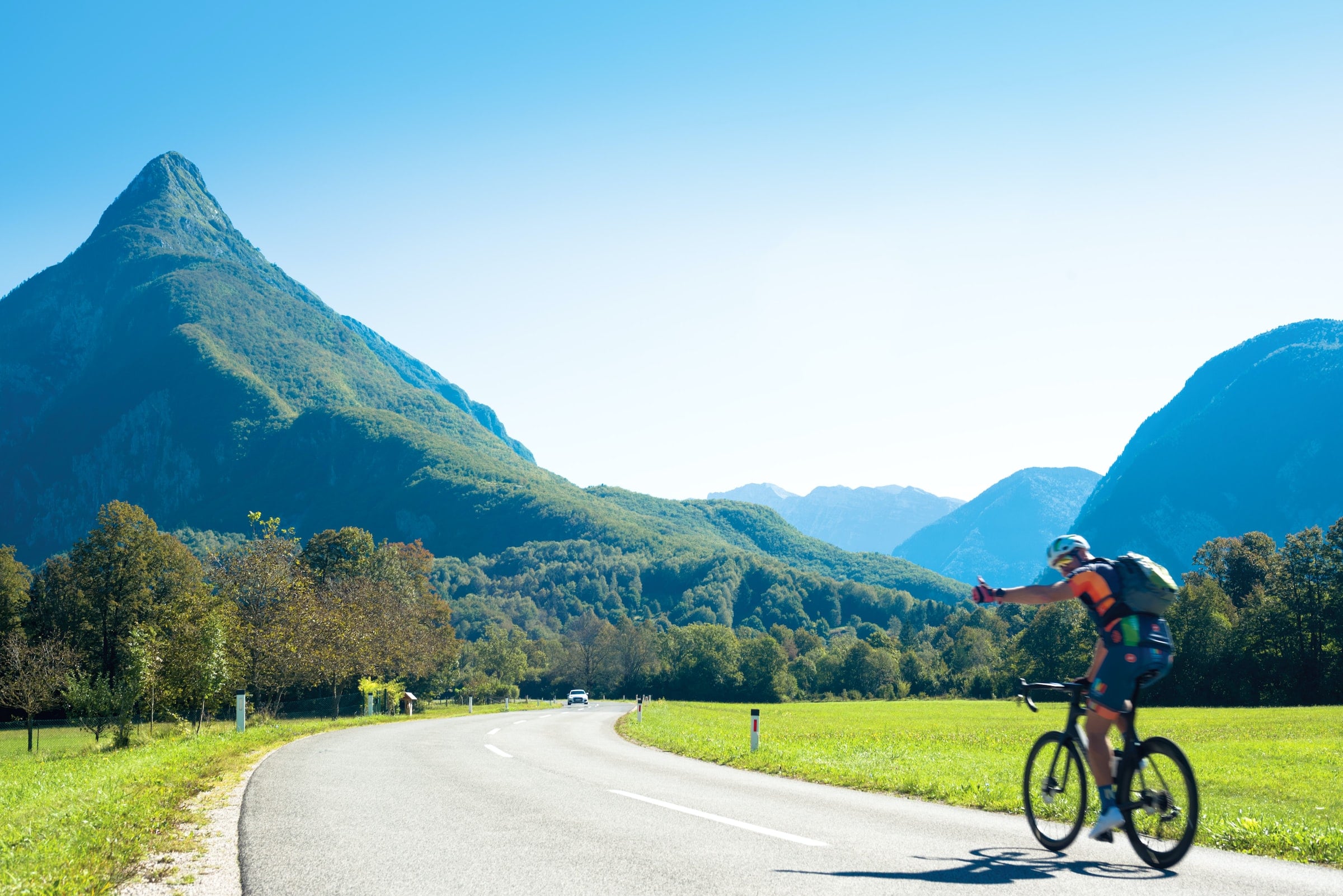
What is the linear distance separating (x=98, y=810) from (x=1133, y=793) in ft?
31.1

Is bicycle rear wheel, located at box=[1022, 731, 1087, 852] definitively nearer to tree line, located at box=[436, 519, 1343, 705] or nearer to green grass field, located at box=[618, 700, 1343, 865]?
green grass field, located at box=[618, 700, 1343, 865]

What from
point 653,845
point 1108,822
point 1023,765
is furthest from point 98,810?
point 1023,765

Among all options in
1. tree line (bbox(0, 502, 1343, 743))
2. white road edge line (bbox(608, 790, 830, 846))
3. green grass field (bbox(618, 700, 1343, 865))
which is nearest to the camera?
white road edge line (bbox(608, 790, 830, 846))

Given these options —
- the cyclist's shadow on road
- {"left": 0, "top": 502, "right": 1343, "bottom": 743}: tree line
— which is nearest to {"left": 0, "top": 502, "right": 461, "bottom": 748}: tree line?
{"left": 0, "top": 502, "right": 1343, "bottom": 743}: tree line

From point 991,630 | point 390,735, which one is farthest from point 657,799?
point 991,630

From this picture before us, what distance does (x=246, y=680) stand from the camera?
1516 inches

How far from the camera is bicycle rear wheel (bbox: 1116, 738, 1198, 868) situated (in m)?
5.87

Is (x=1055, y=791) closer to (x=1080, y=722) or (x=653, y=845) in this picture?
(x=1080, y=722)

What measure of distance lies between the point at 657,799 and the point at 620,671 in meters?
135

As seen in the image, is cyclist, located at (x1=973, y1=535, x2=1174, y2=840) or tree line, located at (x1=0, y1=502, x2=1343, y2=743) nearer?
cyclist, located at (x1=973, y1=535, x2=1174, y2=840)

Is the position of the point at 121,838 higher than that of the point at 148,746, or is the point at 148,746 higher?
the point at 121,838

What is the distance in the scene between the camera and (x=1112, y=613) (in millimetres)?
6195

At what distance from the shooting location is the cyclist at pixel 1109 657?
19.9 feet

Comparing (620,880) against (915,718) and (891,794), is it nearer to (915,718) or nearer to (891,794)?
(891,794)
